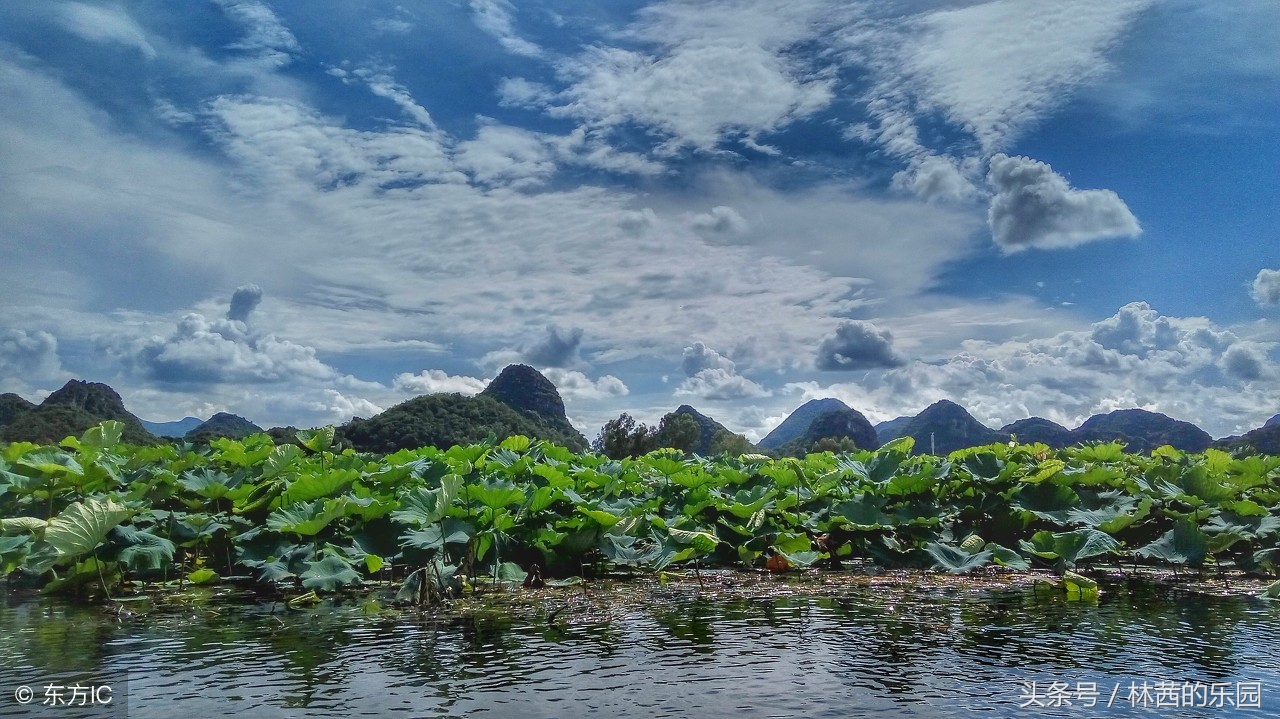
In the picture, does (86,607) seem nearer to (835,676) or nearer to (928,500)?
(835,676)

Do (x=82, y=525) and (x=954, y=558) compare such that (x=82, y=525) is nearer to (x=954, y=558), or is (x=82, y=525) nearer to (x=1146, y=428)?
(x=954, y=558)

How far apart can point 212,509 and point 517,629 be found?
423 centimetres

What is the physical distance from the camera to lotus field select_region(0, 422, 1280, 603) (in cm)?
573

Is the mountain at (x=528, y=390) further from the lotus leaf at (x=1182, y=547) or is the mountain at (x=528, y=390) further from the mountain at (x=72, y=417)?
the lotus leaf at (x=1182, y=547)

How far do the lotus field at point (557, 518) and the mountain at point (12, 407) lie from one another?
2507cm

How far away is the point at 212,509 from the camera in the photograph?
24.2 ft

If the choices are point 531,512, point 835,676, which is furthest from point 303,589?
point 835,676

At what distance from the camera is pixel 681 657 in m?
3.91

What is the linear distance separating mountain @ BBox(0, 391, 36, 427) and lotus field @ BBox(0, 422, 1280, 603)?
25067 mm

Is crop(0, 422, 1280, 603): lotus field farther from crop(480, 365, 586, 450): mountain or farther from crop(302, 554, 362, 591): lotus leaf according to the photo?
crop(480, 365, 586, 450): mountain

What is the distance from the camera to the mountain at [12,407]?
1118 inches

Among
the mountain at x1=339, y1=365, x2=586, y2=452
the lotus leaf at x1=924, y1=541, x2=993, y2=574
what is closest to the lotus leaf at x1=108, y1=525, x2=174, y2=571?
the lotus leaf at x1=924, y1=541, x2=993, y2=574

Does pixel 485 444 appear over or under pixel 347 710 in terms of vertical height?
over

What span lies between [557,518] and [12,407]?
3153 cm
